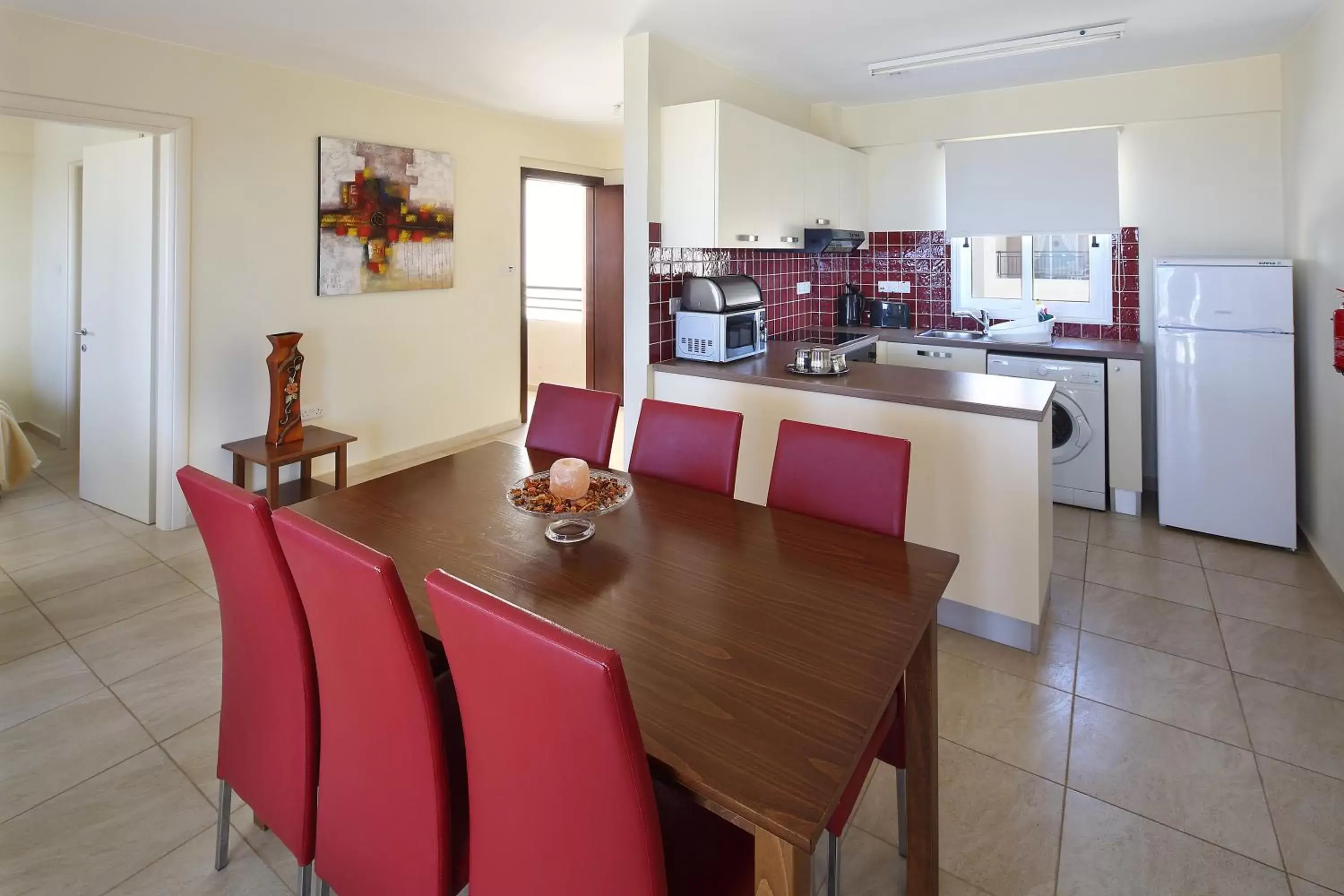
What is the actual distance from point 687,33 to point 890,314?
101 inches

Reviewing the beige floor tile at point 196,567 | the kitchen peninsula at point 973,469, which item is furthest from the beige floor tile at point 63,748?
the kitchen peninsula at point 973,469

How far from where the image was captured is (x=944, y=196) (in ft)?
16.0

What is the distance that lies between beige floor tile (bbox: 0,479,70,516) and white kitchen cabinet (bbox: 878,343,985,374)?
16.6ft

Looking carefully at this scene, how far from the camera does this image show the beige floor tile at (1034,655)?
2529 millimetres

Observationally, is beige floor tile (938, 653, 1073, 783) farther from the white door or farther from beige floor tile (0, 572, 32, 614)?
the white door

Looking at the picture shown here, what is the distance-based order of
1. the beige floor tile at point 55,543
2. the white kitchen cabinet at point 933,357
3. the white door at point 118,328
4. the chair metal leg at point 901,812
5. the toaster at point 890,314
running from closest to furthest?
1. the chair metal leg at point 901,812
2. the beige floor tile at point 55,543
3. the white door at point 118,328
4. the white kitchen cabinet at point 933,357
5. the toaster at point 890,314

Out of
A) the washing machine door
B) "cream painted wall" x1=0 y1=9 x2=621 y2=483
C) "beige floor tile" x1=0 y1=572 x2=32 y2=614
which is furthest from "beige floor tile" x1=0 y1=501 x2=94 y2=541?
the washing machine door

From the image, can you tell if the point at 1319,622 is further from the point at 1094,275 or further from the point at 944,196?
the point at 944,196

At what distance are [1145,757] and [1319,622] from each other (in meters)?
1.40

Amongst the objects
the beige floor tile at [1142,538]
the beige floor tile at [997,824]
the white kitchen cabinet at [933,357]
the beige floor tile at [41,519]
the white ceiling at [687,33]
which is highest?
the white ceiling at [687,33]

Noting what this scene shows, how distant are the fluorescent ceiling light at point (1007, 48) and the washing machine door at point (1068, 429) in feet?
5.76

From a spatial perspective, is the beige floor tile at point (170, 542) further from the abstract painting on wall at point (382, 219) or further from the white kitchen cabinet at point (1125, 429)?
the white kitchen cabinet at point (1125, 429)

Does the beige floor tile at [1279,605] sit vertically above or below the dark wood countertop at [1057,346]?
below

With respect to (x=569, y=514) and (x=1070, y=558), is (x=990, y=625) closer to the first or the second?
(x=1070, y=558)
